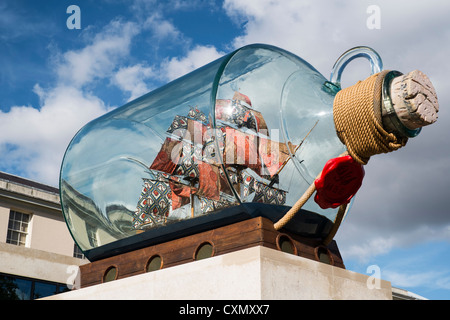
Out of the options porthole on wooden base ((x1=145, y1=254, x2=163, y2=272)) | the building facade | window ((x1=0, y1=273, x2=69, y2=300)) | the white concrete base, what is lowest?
the white concrete base

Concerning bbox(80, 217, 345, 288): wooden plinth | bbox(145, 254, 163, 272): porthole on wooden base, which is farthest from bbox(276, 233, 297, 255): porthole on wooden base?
bbox(145, 254, 163, 272): porthole on wooden base

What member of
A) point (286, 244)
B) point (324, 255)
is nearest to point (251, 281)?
point (286, 244)

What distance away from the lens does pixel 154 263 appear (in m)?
4.39

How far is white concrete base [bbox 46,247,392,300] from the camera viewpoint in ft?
11.6

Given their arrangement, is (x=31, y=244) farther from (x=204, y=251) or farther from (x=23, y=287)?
(x=204, y=251)

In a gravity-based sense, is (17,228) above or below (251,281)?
above

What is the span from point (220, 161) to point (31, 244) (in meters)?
11.5

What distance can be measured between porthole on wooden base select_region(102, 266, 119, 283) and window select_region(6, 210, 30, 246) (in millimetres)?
9915

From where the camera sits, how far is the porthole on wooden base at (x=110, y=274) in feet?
15.3

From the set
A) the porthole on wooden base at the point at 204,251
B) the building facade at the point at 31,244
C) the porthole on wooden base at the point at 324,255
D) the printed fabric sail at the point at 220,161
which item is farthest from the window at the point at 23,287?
the porthole on wooden base at the point at 324,255

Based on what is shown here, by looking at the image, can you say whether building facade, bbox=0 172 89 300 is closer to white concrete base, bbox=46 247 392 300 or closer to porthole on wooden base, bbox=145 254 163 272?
porthole on wooden base, bbox=145 254 163 272

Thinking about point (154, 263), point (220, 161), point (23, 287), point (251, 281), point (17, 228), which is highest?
point (17, 228)

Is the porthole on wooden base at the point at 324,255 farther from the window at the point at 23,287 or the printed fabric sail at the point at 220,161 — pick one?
the window at the point at 23,287
